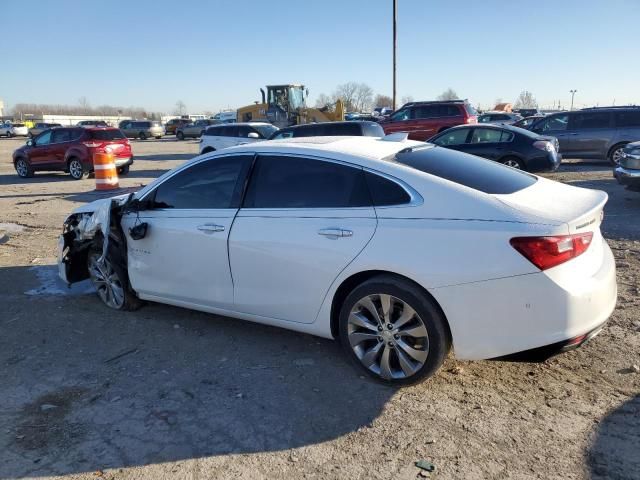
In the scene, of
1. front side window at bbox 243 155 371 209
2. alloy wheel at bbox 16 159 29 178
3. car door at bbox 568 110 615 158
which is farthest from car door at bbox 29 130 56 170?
car door at bbox 568 110 615 158

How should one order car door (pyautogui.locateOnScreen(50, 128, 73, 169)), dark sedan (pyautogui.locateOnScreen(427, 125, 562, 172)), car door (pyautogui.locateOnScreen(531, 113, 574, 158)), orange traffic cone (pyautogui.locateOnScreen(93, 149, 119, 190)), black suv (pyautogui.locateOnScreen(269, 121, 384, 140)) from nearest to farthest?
orange traffic cone (pyautogui.locateOnScreen(93, 149, 119, 190)), dark sedan (pyautogui.locateOnScreen(427, 125, 562, 172)), black suv (pyautogui.locateOnScreen(269, 121, 384, 140)), car door (pyautogui.locateOnScreen(531, 113, 574, 158)), car door (pyautogui.locateOnScreen(50, 128, 73, 169))

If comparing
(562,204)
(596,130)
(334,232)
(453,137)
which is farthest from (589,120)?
(334,232)

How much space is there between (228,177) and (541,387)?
275 centimetres

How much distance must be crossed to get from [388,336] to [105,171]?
10.3m

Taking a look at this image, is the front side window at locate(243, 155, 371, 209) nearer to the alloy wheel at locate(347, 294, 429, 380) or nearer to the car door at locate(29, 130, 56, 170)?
the alloy wheel at locate(347, 294, 429, 380)

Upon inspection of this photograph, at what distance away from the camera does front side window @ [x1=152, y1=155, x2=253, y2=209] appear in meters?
4.07

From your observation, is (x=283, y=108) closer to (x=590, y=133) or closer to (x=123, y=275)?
(x=590, y=133)

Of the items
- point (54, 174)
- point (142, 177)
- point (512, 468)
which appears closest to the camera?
point (512, 468)

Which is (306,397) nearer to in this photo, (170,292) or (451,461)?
(451,461)

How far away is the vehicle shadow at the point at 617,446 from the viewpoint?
2.57 meters

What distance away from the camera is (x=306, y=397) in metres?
3.39

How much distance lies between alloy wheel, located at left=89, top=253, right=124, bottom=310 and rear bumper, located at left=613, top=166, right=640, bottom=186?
330 inches

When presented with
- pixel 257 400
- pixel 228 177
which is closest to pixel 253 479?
pixel 257 400

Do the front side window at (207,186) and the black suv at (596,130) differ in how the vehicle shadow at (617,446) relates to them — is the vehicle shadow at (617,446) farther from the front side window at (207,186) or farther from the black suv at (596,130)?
the black suv at (596,130)
